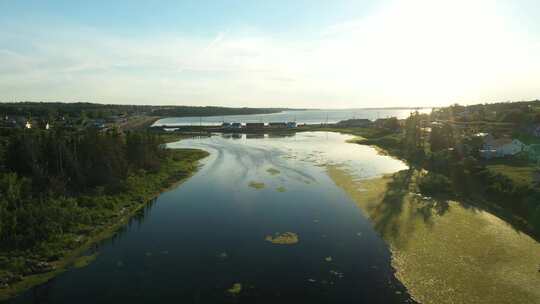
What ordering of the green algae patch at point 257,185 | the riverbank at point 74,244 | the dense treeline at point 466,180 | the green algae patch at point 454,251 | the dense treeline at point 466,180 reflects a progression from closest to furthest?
the green algae patch at point 454,251 → the riverbank at point 74,244 → the dense treeline at point 466,180 → the dense treeline at point 466,180 → the green algae patch at point 257,185

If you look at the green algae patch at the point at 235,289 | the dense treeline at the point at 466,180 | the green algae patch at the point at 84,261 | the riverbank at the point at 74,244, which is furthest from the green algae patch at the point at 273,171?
the green algae patch at the point at 235,289

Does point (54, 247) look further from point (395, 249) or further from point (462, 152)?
point (462, 152)

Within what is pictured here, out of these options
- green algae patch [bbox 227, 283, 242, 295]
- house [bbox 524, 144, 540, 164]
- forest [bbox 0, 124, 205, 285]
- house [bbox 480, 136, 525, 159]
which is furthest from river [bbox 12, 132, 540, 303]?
house [bbox 480, 136, 525, 159]

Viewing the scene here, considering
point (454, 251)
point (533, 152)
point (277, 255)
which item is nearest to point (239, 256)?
point (277, 255)

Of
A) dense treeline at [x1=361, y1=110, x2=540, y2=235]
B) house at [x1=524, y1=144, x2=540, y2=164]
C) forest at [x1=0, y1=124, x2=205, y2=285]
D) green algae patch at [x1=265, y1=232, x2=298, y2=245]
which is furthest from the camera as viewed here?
house at [x1=524, y1=144, x2=540, y2=164]

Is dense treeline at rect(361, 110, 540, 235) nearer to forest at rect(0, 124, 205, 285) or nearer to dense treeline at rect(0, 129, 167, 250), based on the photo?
forest at rect(0, 124, 205, 285)

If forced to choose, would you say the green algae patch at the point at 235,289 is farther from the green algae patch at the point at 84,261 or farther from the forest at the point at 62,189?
the forest at the point at 62,189
